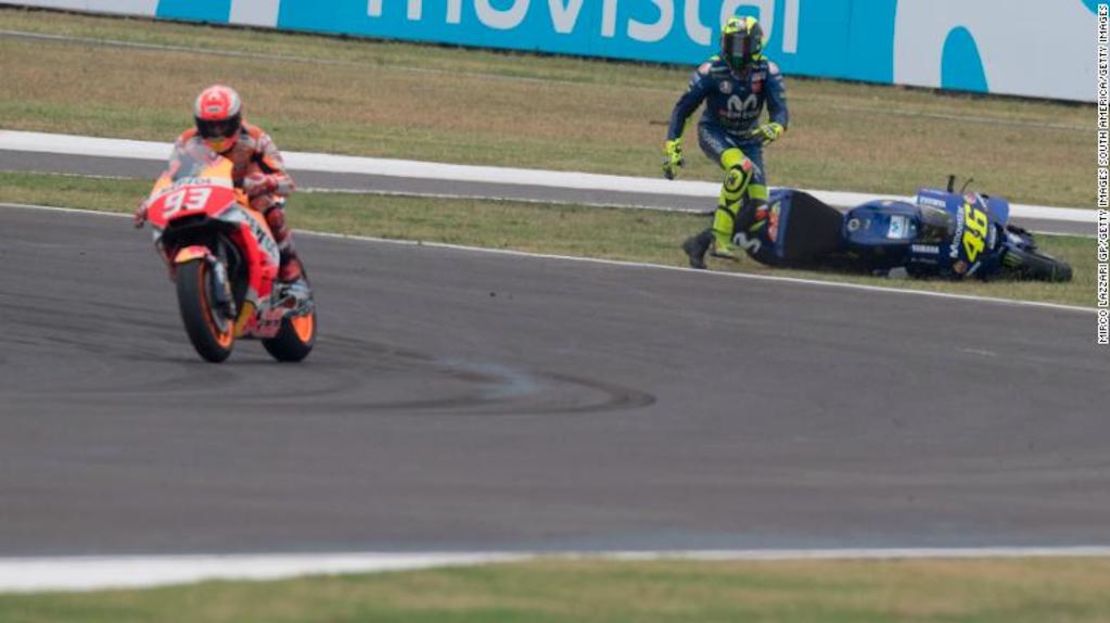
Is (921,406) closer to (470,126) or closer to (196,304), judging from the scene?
(196,304)

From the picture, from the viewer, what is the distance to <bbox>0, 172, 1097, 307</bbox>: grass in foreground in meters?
16.4

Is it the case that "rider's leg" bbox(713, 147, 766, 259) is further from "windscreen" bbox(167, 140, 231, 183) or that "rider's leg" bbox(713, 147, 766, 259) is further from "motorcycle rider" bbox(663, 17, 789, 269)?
"windscreen" bbox(167, 140, 231, 183)

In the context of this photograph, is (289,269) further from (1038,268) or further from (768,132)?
(1038,268)

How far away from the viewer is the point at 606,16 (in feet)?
104

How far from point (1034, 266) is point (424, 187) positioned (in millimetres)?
6128

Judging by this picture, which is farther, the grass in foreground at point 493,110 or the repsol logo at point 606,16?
the repsol logo at point 606,16

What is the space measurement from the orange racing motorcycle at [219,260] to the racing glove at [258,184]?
1.9 inches

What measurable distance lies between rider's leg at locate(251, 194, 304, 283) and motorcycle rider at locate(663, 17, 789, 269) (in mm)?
5630

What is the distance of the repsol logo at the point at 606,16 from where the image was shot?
102 feet

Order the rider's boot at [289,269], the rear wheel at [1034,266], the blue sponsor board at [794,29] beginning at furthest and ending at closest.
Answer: the blue sponsor board at [794,29]
the rear wheel at [1034,266]
the rider's boot at [289,269]

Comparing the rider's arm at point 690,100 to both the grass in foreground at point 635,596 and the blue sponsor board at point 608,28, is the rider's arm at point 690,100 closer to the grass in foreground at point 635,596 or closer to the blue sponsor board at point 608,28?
the grass in foreground at point 635,596

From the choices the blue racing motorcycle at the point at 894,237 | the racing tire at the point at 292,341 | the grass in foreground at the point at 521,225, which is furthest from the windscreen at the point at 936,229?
the racing tire at the point at 292,341

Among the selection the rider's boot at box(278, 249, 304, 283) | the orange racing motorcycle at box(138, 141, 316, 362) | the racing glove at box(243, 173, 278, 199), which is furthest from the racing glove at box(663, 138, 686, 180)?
the racing glove at box(243, 173, 278, 199)

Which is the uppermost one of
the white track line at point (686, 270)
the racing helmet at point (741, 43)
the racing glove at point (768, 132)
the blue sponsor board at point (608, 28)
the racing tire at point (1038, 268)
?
the blue sponsor board at point (608, 28)
